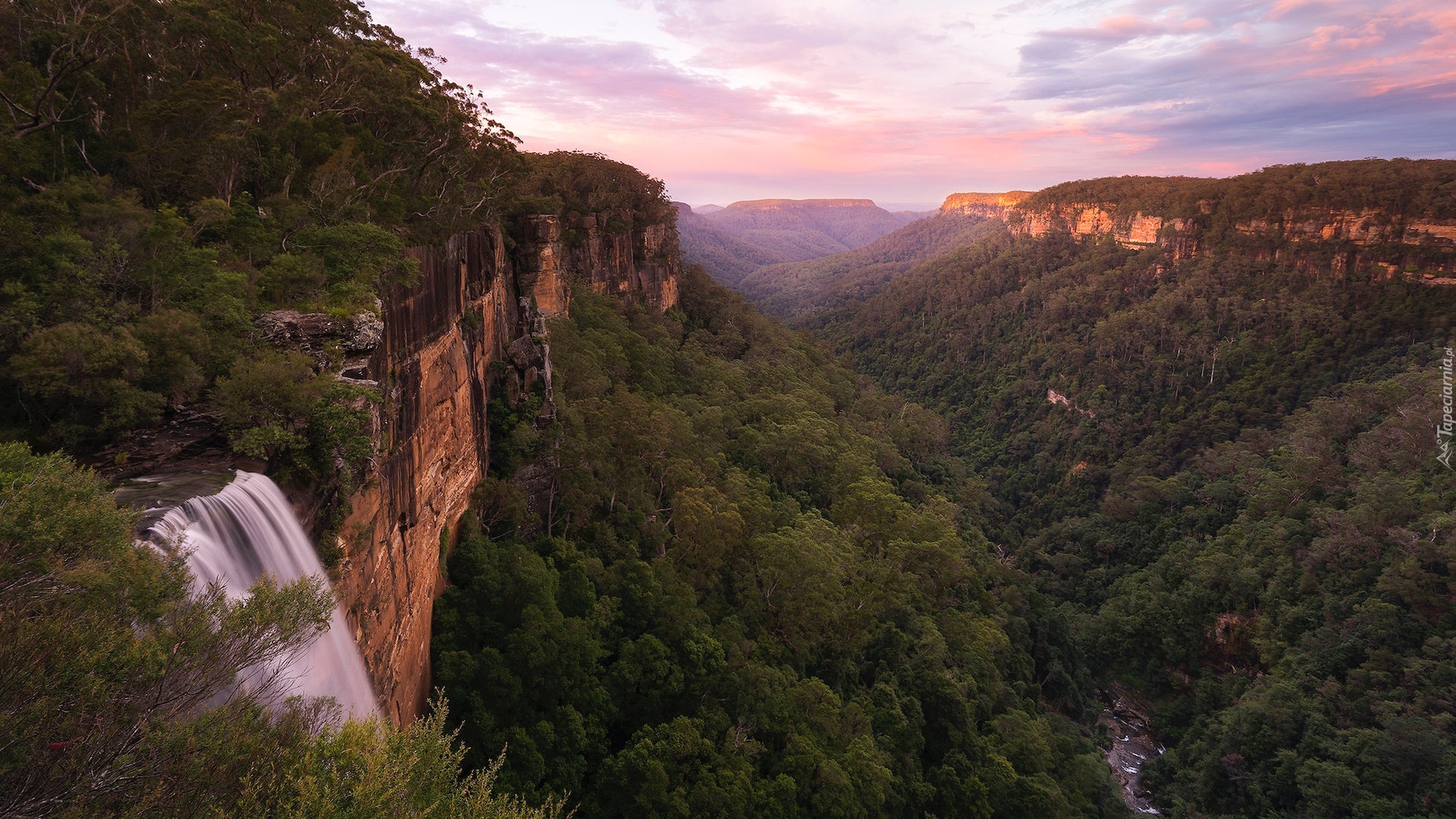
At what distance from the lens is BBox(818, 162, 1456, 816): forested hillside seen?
28.6 metres

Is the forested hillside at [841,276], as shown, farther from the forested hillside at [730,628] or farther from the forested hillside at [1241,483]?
the forested hillside at [730,628]

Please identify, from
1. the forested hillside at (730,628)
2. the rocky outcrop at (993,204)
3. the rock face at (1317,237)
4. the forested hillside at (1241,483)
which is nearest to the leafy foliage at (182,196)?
the forested hillside at (730,628)

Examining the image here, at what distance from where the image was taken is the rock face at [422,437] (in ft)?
38.3

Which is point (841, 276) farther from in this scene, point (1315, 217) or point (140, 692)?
point (140, 692)

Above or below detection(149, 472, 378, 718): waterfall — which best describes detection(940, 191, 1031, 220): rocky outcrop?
above

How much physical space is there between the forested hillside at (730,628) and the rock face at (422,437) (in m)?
1.34

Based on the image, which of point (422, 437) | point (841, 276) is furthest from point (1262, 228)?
point (841, 276)

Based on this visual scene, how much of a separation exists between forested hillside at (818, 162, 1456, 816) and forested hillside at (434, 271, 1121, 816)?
717 cm

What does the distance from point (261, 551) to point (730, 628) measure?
1525cm

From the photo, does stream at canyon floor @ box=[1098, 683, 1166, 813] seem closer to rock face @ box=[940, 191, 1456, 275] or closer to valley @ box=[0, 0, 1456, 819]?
valley @ box=[0, 0, 1456, 819]

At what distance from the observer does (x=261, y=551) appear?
26.2 feet

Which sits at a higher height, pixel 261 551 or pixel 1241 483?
pixel 261 551

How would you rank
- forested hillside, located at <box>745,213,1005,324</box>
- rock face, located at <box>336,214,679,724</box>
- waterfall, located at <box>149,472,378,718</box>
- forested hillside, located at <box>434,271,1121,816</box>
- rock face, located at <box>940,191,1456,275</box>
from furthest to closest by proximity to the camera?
→ forested hillside, located at <box>745,213,1005,324</box> → rock face, located at <box>940,191,1456,275</box> → forested hillside, located at <box>434,271,1121,816</box> → rock face, located at <box>336,214,679,724</box> → waterfall, located at <box>149,472,378,718</box>

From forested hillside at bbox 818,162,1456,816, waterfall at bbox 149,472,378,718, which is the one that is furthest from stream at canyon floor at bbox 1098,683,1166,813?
waterfall at bbox 149,472,378,718
